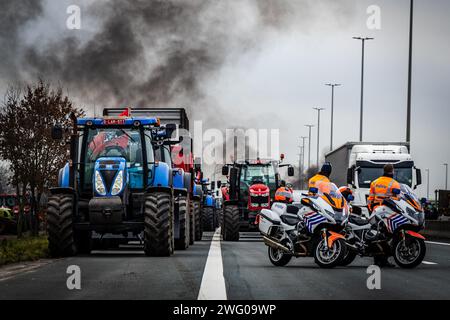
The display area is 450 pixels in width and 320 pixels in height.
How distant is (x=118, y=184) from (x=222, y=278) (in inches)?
261

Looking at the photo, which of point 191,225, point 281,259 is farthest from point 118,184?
point 191,225

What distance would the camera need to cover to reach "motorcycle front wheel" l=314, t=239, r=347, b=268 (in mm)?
17906

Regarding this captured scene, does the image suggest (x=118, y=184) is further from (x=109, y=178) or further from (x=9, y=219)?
(x=9, y=219)

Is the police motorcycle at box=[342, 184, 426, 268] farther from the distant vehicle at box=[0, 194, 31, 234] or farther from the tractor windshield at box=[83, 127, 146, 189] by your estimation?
the distant vehicle at box=[0, 194, 31, 234]

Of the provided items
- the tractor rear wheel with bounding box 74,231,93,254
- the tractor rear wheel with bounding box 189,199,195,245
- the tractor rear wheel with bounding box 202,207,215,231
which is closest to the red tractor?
the tractor rear wheel with bounding box 202,207,215,231

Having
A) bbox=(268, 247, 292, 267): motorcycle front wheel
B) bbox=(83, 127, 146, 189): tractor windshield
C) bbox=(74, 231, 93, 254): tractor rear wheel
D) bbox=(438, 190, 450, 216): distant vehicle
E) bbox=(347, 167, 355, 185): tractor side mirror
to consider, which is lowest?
bbox=(438, 190, 450, 216): distant vehicle

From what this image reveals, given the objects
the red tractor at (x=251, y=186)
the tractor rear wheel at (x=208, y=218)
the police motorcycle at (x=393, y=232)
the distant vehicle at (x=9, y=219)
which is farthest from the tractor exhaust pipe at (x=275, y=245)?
the distant vehicle at (x=9, y=219)

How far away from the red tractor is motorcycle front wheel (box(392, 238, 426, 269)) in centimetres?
1737

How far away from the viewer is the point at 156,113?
33.6m

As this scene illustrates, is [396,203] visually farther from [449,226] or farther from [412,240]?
[449,226]

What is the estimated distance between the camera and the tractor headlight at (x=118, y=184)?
69.1ft
